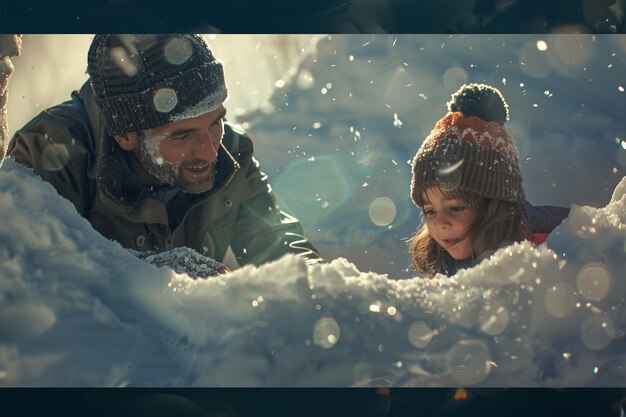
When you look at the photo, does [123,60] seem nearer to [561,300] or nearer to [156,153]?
[156,153]

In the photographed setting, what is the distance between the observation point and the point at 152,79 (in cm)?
267

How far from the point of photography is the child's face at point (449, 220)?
8.88ft

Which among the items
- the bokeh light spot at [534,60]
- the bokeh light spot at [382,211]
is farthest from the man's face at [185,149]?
the bokeh light spot at [534,60]

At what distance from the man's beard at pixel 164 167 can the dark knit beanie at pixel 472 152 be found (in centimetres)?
77

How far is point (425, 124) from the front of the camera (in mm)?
2619

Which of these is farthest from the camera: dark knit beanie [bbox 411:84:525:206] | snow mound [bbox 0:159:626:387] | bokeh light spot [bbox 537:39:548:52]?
dark knit beanie [bbox 411:84:525:206]

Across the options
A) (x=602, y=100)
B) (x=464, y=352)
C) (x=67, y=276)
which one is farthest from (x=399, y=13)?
(x=67, y=276)

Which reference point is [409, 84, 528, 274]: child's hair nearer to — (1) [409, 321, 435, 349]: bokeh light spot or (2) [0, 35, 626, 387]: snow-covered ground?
(2) [0, 35, 626, 387]: snow-covered ground

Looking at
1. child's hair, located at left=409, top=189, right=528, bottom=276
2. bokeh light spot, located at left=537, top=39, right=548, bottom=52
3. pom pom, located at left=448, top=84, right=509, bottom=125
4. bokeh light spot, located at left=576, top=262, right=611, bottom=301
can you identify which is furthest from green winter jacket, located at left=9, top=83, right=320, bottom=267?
bokeh light spot, located at left=537, top=39, right=548, bottom=52

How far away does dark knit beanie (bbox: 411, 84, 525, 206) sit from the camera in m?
2.63

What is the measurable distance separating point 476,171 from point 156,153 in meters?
1.17

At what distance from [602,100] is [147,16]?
60.6 inches
